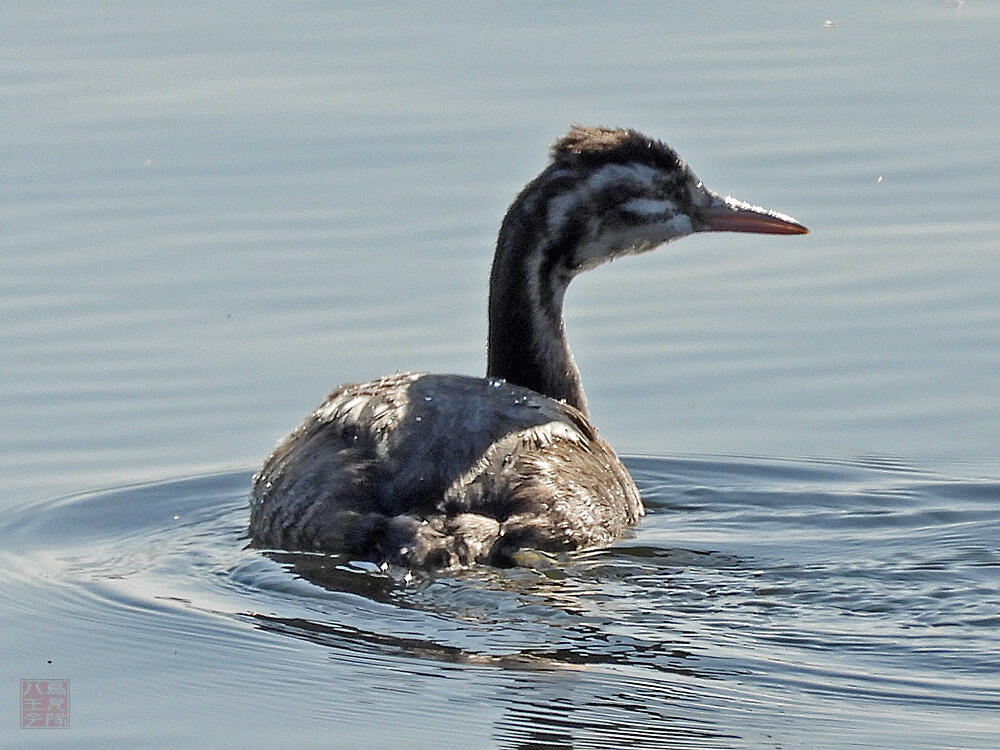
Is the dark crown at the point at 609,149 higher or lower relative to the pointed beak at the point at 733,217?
higher

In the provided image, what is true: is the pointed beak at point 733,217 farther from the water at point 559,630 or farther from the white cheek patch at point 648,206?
the water at point 559,630

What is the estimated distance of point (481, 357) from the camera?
13.5 m

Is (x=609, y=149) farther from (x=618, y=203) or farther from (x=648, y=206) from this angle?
(x=648, y=206)

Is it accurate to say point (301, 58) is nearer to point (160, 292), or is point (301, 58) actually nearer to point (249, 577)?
point (160, 292)

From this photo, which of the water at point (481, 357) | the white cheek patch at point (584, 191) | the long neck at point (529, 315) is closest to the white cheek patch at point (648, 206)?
the white cheek patch at point (584, 191)

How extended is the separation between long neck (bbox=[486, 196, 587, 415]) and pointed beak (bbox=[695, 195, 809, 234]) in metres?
0.81

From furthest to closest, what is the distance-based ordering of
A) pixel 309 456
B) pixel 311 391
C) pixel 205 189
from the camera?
pixel 205 189, pixel 311 391, pixel 309 456

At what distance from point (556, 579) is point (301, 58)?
8057 mm

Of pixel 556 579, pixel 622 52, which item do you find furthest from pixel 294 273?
pixel 556 579

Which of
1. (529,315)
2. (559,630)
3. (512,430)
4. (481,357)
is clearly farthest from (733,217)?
(559,630)

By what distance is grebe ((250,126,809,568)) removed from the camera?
992 cm

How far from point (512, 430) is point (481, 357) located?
2.95 meters

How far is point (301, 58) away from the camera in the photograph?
17.2 metres

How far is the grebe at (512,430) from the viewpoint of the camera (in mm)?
9922
